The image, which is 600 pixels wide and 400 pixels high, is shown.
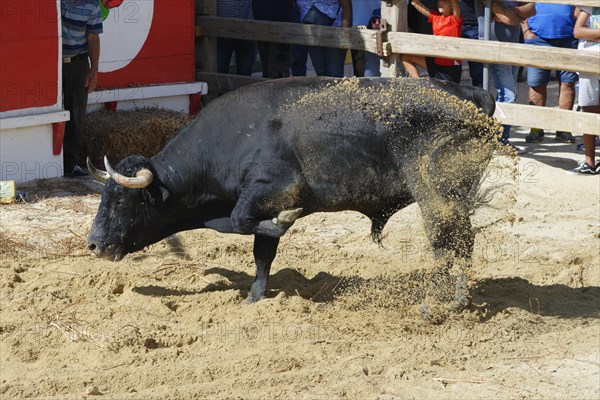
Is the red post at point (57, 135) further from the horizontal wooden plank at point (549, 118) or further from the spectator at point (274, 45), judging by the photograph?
the horizontal wooden plank at point (549, 118)

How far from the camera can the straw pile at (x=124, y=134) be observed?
10.2 m

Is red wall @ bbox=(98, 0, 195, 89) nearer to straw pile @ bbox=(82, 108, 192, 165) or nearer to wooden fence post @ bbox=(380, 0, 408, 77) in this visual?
straw pile @ bbox=(82, 108, 192, 165)

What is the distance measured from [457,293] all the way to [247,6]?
21.6 ft

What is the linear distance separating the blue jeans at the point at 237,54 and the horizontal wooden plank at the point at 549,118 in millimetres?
3416

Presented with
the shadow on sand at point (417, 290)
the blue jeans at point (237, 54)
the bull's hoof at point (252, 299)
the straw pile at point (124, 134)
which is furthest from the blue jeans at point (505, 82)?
the bull's hoof at point (252, 299)

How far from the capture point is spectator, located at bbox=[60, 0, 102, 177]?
388 inches

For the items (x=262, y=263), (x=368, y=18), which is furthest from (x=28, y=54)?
(x=262, y=263)

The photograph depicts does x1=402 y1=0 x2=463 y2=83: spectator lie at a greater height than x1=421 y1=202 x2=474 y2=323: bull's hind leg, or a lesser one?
greater

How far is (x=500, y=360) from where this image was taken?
19.9 ft

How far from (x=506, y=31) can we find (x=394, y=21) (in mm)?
1175

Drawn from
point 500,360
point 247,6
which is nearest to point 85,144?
point 247,6

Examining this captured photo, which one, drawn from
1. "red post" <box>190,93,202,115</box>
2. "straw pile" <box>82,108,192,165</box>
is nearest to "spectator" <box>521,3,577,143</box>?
"red post" <box>190,93,202,115</box>

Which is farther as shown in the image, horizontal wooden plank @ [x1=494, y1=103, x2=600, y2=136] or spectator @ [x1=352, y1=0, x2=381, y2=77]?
spectator @ [x1=352, y1=0, x2=381, y2=77]

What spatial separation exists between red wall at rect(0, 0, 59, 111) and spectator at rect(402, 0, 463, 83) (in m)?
3.49
